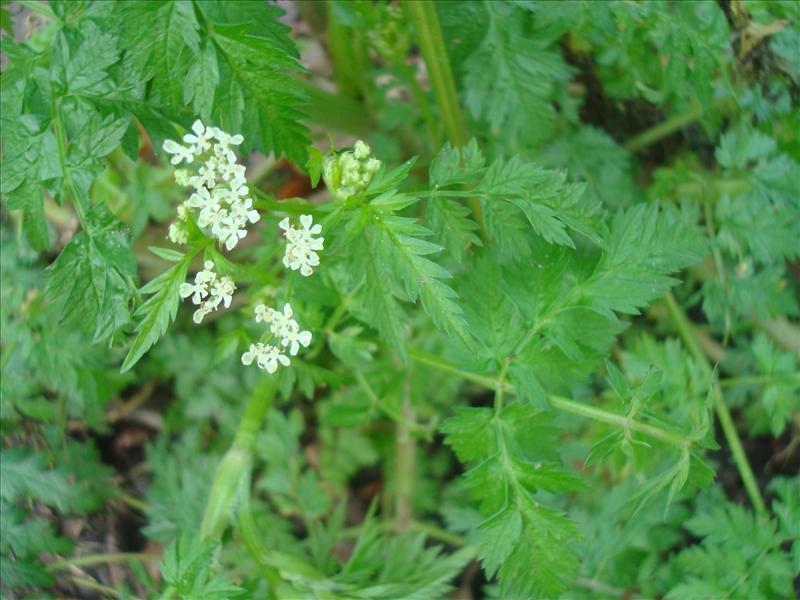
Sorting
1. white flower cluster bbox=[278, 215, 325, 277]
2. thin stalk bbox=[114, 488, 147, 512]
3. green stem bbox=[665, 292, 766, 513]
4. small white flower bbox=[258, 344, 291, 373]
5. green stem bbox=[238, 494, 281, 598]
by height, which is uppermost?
white flower cluster bbox=[278, 215, 325, 277]

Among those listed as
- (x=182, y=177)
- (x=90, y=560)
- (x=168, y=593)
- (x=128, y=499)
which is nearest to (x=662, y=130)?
(x=182, y=177)

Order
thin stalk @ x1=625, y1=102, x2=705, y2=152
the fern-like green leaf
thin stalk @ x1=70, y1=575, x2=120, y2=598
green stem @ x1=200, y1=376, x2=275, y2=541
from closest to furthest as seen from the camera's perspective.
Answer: the fern-like green leaf, green stem @ x1=200, y1=376, x2=275, y2=541, thin stalk @ x1=70, y1=575, x2=120, y2=598, thin stalk @ x1=625, y1=102, x2=705, y2=152

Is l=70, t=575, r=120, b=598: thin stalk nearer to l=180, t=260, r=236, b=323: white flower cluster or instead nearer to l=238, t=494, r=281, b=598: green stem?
l=238, t=494, r=281, b=598: green stem

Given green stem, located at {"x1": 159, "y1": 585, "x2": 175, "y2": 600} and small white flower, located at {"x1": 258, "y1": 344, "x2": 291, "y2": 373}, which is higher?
small white flower, located at {"x1": 258, "y1": 344, "x2": 291, "y2": 373}

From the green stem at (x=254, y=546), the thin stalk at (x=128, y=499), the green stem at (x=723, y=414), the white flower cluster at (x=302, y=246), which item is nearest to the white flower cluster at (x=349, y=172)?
the white flower cluster at (x=302, y=246)

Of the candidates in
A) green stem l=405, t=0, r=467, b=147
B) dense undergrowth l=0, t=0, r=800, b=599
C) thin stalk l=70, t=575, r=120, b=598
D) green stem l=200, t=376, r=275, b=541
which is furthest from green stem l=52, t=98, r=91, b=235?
thin stalk l=70, t=575, r=120, b=598

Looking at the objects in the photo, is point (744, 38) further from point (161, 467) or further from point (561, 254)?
point (161, 467)

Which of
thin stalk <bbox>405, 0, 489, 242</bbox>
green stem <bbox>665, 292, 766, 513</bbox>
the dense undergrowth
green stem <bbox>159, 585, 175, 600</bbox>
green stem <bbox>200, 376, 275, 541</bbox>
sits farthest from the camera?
green stem <bbox>665, 292, 766, 513</bbox>
